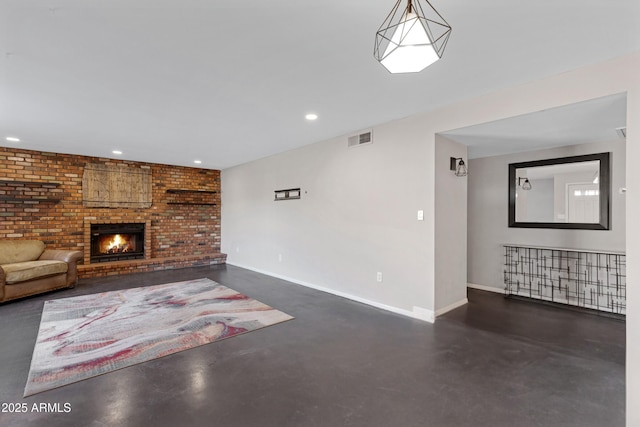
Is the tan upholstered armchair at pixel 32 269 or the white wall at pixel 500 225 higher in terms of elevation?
the white wall at pixel 500 225

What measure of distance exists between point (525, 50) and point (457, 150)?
1.76 metres

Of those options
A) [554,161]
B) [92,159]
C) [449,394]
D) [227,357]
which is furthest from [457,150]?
[92,159]

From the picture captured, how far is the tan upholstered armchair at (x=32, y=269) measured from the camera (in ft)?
13.6

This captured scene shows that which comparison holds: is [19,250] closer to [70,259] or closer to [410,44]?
[70,259]

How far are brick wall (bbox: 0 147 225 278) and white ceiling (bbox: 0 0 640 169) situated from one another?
6.79ft

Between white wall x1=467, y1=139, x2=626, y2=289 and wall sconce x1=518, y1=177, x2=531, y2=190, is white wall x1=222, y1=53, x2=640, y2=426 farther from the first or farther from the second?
wall sconce x1=518, y1=177, x2=531, y2=190

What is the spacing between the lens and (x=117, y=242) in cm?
658

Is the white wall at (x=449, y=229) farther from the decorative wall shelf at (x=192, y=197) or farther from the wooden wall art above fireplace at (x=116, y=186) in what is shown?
the wooden wall art above fireplace at (x=116, y=186)

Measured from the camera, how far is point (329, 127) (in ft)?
13.5

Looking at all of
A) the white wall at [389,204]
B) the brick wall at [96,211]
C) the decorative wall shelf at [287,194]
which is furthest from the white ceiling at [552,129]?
the brick wall at [96,211]

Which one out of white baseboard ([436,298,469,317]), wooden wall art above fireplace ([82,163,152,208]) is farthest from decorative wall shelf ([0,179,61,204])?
white baseboard ([436,298,469,317])

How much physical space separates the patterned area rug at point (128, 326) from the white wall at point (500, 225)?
11.2ft

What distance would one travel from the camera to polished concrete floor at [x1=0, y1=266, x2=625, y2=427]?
1.88m

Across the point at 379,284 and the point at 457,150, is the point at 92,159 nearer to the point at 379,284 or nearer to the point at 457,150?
the point at 379,284
